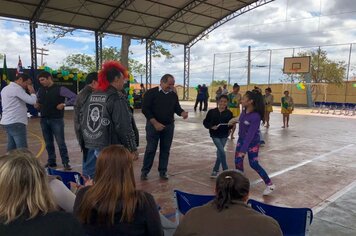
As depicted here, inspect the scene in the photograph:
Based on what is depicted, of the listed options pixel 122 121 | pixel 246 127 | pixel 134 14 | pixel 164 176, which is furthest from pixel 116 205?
pixel 134 14

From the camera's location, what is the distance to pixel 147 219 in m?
2.05

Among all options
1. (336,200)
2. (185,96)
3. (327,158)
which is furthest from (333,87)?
(336,200)

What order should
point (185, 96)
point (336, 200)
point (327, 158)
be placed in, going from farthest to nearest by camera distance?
1. point (185, 96)
2. point (327, 158)
3. point (336, 200)

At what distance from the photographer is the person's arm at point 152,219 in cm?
206

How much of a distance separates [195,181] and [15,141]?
3.02m

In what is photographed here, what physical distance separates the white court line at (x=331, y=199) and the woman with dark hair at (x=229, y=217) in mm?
2705

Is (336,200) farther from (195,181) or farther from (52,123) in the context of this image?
(52,123)

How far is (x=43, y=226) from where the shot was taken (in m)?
1.51

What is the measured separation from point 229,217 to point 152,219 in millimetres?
468

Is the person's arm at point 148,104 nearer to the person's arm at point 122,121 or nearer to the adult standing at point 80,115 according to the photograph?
the adult standing at point 80,115

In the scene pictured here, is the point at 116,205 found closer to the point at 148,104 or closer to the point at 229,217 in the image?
the point at 229,217

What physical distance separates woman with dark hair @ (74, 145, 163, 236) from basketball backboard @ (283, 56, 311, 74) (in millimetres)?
30960

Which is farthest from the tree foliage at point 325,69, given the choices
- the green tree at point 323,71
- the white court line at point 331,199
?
the white court line at point 331,199

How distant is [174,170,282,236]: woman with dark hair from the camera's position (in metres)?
1.93
